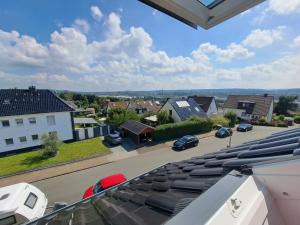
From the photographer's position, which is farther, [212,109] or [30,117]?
[212,109]

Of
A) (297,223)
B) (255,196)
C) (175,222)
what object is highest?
(255,196)

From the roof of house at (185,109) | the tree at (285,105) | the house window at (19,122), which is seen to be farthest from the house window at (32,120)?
the tree at (285,105)

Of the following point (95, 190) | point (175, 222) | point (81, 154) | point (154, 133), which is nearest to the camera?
point (175, 222)

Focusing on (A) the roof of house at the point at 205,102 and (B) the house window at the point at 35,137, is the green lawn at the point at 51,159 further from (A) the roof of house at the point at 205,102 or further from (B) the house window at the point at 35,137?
(A) the roof of house at the point at 205,102

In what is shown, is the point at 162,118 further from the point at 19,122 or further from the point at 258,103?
the point at 258,103

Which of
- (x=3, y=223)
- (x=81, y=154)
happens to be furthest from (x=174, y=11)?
(x=81, y=154)

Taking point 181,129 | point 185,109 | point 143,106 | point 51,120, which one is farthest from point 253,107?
point 51,120

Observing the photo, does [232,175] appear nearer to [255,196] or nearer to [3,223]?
[255,196]
